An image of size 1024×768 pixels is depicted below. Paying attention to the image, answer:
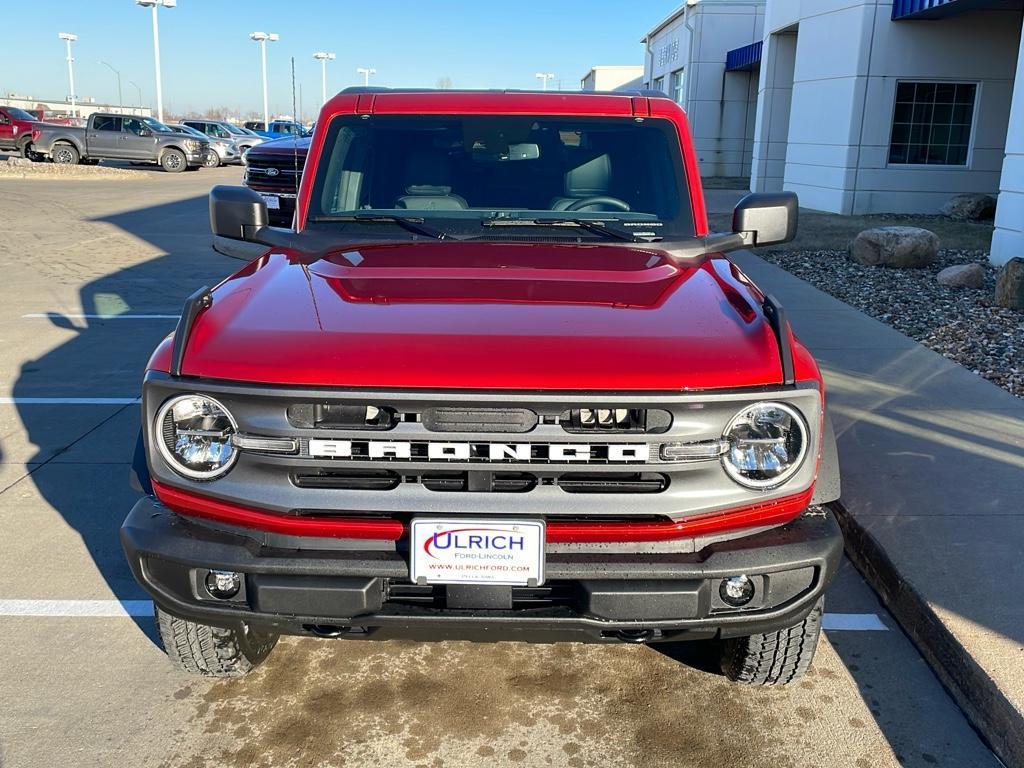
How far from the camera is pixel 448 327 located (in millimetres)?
2646

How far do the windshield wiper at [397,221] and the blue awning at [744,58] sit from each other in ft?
81.8

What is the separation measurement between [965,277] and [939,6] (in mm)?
6794

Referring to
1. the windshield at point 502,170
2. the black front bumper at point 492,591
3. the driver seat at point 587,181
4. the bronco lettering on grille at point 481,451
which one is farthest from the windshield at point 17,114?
the bronco lettering on grille at point 481,451

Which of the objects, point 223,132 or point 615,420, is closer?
point 615,420

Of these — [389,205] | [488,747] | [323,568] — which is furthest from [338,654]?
[389,205]

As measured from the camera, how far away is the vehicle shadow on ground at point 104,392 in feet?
14.7

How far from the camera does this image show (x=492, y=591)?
2.47 m

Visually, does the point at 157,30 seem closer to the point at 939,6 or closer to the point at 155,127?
the point at 155,127

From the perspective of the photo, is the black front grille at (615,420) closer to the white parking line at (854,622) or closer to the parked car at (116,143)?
the white parking line at (854,622)

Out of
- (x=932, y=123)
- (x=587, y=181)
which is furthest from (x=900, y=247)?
(x=587, y=181)

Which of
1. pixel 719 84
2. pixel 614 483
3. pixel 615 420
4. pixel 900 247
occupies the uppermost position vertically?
pixel 719 84

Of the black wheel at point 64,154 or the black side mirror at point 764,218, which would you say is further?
the black wheel at point 64,154

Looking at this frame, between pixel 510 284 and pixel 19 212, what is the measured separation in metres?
18.1

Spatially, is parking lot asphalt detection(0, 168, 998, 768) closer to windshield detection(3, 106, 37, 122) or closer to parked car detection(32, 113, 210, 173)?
parked car detection(32, 113, 210, 173)
